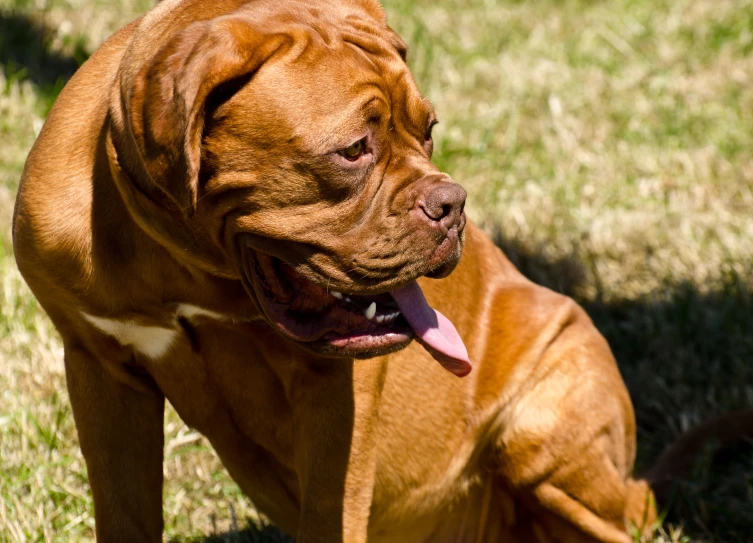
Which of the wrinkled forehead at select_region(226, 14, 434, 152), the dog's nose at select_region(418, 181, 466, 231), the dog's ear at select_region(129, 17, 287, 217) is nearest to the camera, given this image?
the dog's ear at select_region(129, 17, 287, 217)

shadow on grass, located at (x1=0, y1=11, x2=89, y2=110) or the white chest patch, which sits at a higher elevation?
the white chest patch

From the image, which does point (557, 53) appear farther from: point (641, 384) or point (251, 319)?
point (251, 319)

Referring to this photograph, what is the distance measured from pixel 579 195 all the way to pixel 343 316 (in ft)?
10.2

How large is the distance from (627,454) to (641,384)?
0.80m

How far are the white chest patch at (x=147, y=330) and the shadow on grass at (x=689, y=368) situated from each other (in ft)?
6.76

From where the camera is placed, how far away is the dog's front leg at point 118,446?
9.98 feet

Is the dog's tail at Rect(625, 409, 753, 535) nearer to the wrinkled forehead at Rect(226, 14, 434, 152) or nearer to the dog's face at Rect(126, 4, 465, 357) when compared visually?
the dog's face at Rect(126, 4, 465, 357)

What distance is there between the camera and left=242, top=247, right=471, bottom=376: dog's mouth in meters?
2.71

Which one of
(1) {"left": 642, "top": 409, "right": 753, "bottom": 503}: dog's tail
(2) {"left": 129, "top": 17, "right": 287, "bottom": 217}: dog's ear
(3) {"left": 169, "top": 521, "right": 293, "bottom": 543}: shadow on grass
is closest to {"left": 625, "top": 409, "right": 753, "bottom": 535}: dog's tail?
(1) {"left": 642, "top": 409, "right": 753, "bottom": 503}: dog's tail

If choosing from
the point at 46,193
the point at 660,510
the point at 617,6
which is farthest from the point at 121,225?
the point at 617,6

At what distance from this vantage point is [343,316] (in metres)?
2.80

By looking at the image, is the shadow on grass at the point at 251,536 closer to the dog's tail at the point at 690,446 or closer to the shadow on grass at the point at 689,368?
the dog's tail at the point at 690,446

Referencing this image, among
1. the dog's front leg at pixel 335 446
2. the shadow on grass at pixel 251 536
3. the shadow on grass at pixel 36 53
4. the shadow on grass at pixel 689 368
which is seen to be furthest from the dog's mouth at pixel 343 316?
the shadow on grass at pixel 36 53

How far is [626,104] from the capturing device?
21.0ft
